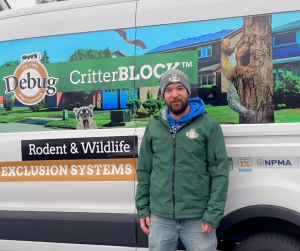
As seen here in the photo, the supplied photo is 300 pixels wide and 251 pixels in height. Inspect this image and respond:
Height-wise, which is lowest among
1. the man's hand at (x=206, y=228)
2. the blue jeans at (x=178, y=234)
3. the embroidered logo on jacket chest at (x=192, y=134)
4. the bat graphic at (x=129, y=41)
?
the blue jeans at (x=178, y=234)

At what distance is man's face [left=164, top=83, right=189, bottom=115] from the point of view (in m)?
1.90

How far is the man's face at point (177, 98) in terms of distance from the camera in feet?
6.23

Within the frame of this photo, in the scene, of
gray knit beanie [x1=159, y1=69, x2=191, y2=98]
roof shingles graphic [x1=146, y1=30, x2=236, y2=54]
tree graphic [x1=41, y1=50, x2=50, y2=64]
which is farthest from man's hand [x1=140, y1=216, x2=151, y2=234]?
tree graphic [x1=41, y1=50, x2=50, y2=64]

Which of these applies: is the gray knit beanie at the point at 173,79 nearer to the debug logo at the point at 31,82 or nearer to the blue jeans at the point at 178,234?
the blue jeans at the point at 178,234

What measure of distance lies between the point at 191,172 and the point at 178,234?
1.37ft

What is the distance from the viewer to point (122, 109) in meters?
2.36

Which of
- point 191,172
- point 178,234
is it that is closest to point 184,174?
point 191,172

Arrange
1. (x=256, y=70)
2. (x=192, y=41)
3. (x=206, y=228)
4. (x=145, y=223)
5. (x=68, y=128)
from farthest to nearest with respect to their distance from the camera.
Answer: (x=68, y=128) < (x=192, y=41) < (x=256, y=70) < (x=145, y=223) < (x=206, y=228)

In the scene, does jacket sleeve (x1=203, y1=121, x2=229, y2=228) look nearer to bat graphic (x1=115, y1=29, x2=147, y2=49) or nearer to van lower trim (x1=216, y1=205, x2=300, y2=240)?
van lower trim (x1=216, y1=205, x2=300, y2=240)

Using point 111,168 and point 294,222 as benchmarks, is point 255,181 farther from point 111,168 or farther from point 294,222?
point 111,168

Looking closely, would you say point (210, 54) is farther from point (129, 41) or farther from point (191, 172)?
point (191, 172)

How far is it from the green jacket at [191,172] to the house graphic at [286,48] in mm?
655

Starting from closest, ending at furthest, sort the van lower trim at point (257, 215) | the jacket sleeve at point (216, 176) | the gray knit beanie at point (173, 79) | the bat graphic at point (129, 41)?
the jacket sleeve at point (216, 176)
the gray knit beanie at point (173, 79)
the van lower trim at point (257, 215)
the bat graphic at point (129, 41)

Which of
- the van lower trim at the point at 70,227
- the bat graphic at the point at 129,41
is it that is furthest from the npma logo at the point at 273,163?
the bat graphic at the point at 129,41
